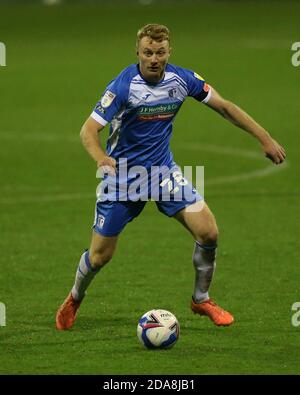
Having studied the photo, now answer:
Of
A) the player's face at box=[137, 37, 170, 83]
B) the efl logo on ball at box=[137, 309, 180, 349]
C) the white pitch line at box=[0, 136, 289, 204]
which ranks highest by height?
the white pitch line at box=[0, 136, 289, 204]

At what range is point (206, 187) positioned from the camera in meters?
19.0

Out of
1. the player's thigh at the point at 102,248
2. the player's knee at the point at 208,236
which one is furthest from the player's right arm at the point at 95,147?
the player's knee at the point at 208,236

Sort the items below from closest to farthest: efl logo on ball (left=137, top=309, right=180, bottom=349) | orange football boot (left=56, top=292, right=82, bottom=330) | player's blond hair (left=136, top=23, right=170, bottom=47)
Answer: efl logo on ball (left=137, top=309, right=180, bottom=349) → player's blond hair (left=136, top=23, right=170, bottom=47) → orange football boot (left=56, top=292, right=82, bottom=330)

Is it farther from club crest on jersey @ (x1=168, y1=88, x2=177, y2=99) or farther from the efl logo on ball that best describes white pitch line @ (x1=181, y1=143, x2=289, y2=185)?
the efl logo on ball

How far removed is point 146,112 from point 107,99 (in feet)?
1.42

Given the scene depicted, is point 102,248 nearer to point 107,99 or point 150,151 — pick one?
point 150,151

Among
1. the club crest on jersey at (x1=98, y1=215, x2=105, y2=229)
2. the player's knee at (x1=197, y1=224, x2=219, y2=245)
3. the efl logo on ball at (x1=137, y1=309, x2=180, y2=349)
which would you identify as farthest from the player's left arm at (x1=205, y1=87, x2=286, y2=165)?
the efl logo on ball at (x1=137, y1=309, x2=180, y2=349)

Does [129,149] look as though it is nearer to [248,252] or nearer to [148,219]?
[248,252]

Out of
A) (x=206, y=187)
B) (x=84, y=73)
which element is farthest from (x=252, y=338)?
(x=84, y=73)

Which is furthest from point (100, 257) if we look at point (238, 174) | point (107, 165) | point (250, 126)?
point (238, 174)

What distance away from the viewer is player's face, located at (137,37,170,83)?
10617mm

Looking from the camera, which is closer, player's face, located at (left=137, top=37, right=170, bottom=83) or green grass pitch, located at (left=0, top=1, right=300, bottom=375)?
green grass pitch, located at (left=0, top=1, right=300, bottom=375)

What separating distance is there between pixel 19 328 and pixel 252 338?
83.4 inches

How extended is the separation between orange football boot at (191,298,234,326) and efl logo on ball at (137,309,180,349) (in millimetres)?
762
